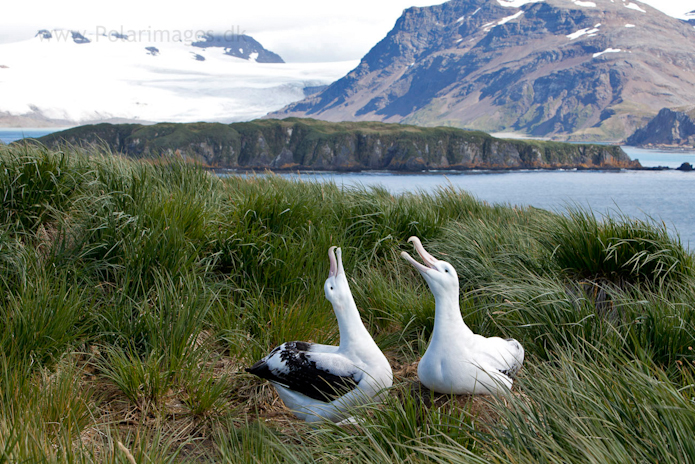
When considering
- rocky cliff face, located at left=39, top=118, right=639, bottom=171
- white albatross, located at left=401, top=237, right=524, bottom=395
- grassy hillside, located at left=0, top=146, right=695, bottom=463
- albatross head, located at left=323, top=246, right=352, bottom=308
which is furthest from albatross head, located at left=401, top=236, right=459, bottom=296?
rocky cliff face, located at left=39, top=118, right=639, bottom=171

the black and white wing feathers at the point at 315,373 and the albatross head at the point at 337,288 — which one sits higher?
the albatross head at the point at 337,288

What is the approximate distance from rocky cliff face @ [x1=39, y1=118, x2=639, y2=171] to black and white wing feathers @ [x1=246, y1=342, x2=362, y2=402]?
4865 centimetres

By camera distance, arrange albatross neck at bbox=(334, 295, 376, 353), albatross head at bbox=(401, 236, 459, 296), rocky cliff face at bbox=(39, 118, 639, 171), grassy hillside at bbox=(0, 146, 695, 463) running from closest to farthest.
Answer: grassy hillside at bbox=(0, 146, 695, 463), albatross head at bbox=(401, 236, 459, 296), albatross neck at bbox=(334, 295, 376, 353), rocky cliff face at bbox=(39, 118, 639, 171)

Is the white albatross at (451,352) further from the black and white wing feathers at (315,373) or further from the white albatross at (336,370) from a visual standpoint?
the black and white wing feathers at (315,373)

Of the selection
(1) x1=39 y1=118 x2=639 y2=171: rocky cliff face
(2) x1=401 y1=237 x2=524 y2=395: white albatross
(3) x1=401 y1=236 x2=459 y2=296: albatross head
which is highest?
(3) x1=401 y1=236 x2=459 y2=296: albatross head

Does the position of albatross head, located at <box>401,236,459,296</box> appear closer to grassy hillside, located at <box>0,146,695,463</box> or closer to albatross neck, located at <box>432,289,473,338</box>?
albatross neck, located at <box>432,289,473,338</box>

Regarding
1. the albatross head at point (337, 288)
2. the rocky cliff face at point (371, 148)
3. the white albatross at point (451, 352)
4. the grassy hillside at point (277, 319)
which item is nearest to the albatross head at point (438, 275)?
the white albatross at point (451, 352)

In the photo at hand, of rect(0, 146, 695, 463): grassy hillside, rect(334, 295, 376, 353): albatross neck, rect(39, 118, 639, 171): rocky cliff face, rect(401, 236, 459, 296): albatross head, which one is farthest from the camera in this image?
rect(39, 118, 639, 171): rocky cliff face

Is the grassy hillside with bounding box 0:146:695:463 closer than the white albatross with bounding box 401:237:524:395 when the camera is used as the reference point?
Yes

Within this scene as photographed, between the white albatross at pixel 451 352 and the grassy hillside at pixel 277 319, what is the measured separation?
0.17 m

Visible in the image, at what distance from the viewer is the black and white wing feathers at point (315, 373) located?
3311 millimetres

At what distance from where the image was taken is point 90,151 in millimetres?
7723

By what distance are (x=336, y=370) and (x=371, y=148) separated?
60957 mm

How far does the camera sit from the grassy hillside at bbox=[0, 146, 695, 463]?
2.57 meters
